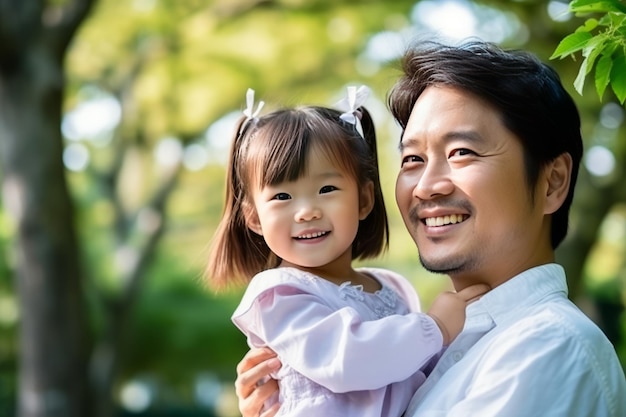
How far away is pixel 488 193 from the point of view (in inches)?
89.0

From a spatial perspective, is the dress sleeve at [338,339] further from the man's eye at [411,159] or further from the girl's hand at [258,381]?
the man's eye at [411,159]

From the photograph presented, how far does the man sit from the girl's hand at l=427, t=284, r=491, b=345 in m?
0.03

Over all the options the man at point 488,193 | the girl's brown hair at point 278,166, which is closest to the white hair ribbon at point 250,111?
the girl's brown hair at point 278,166

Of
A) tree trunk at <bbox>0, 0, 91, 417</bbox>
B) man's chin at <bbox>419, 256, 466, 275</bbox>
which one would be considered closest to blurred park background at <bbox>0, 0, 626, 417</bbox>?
tree trunk at <bbox>0, 0, 91, 417</bbox>

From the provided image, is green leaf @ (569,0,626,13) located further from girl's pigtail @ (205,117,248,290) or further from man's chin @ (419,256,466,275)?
girl's pigtail @ (205,117,248,290)

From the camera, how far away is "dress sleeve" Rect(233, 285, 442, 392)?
2238 millimetres

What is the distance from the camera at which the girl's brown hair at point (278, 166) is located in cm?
250

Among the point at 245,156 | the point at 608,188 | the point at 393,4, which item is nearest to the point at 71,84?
the point at 393,4

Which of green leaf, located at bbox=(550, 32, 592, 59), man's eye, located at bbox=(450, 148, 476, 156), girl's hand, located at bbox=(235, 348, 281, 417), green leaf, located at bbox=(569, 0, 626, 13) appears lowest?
girl's hand, located at bbox=(235, 348, 281, 417)

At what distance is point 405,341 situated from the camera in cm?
224

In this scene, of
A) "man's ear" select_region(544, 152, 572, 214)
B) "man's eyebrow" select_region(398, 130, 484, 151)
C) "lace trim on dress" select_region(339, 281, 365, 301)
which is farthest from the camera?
"lace trim on dress" select_region(339, 281, 365, 301)

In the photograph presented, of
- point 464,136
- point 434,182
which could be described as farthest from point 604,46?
point 434,182

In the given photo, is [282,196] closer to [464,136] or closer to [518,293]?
[464,136]

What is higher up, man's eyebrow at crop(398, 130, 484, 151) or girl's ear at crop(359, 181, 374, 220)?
man's eyebrow at crop(398, 130, 484, 151)
